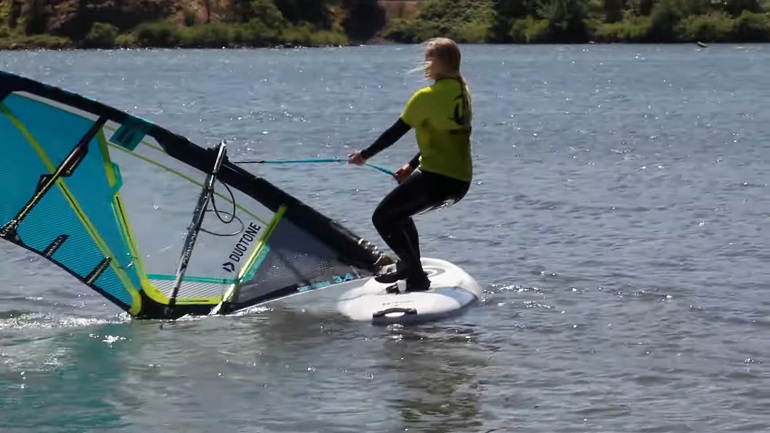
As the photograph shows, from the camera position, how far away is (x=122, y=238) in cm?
1058

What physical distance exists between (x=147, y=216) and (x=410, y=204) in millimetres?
1865

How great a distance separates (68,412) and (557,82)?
47.1 m

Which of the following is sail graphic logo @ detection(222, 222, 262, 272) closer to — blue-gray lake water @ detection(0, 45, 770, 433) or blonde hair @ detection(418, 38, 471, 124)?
blue-gray lake water @ detection(0, 45, 770, 433)

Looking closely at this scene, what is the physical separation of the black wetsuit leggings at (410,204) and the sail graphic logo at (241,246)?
88 cm

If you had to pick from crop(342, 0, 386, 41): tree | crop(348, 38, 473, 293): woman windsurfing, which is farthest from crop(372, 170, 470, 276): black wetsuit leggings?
crop(342, 0, 386, 41): tree

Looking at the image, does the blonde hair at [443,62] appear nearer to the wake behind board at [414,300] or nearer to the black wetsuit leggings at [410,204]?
the black wetsuit leggings at [410,204]

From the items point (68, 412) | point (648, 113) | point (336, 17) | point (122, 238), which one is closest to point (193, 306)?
point (122, 238)

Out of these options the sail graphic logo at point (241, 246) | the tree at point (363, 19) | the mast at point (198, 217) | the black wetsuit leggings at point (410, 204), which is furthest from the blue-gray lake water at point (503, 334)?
the tree at point (363, 19)

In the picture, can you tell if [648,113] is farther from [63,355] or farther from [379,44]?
[379,44]

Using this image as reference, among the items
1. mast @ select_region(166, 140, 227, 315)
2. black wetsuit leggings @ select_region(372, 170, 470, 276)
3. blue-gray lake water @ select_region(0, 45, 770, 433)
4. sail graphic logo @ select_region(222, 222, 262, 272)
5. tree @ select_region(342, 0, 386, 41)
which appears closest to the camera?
blue-gray lake water @ select_region(0, 45, 770, 433)

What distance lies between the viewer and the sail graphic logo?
10.7 meters

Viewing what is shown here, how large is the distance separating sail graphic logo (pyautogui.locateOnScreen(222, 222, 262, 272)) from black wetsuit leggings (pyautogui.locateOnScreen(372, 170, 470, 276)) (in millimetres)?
881

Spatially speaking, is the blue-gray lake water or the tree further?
the tree

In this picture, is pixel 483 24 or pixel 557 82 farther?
pixel 483 24
